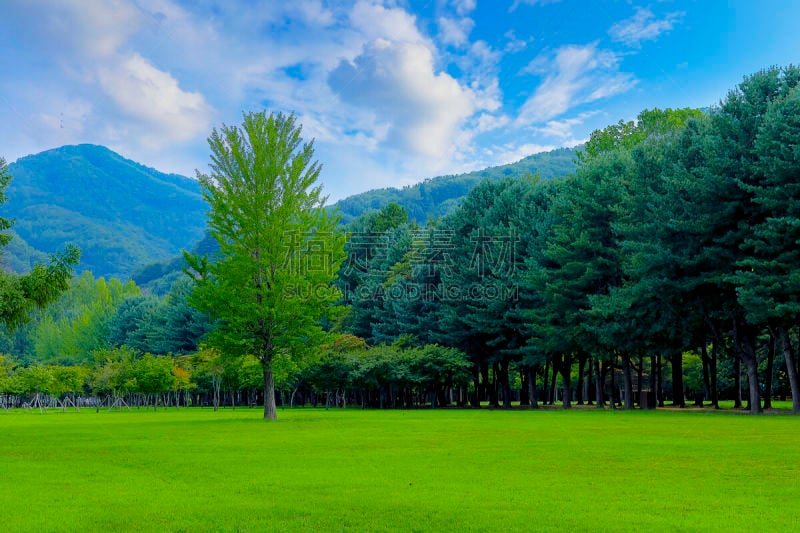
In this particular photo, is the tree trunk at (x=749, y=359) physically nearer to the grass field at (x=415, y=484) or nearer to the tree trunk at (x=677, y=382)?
the tree trunk at (x=677, y=382)

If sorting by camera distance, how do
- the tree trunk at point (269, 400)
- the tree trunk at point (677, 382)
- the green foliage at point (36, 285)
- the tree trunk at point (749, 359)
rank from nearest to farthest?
1. the green foliage at point (36, 285)
2. the tree trunk at point (749, 359)
3. the tree trunk at point (269, 400)
4. the tree trunk at point (677, 382)

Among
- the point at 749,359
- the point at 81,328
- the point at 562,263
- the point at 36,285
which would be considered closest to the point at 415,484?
the point at 36,285

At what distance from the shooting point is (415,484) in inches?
470

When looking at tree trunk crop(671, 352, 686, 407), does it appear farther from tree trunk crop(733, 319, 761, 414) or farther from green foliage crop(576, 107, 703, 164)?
green foliage crop(576, 107, 703, 164)

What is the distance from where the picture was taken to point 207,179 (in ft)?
118

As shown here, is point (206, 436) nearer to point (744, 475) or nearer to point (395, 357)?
point (744, 475)

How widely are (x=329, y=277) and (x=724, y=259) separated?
2014 cm

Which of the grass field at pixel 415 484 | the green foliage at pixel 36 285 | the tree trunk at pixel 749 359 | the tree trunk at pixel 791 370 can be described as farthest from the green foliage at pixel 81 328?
the tree trunk at pixel 791 370

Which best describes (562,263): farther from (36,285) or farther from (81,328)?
(81,328)

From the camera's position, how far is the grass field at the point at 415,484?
29.7 feet

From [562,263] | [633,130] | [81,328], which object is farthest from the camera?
[81,328]

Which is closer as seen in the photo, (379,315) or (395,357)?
(395,357)

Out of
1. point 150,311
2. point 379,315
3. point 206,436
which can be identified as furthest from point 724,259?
point 150,311

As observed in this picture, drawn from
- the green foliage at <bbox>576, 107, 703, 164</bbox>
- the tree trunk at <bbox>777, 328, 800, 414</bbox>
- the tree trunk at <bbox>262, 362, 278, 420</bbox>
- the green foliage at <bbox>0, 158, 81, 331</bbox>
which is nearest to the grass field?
the green foliage at <bbox>0, 158, 81, 331</bbox>
